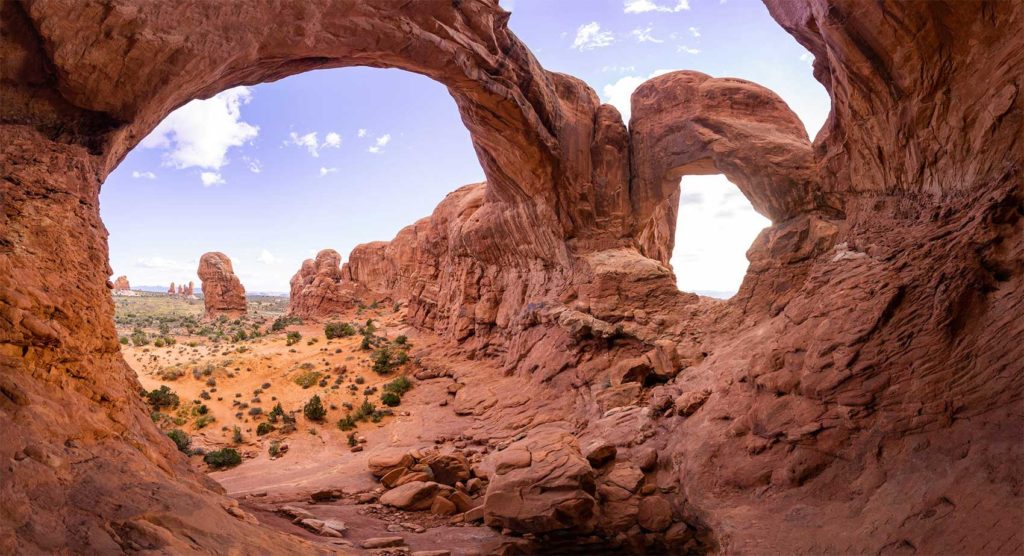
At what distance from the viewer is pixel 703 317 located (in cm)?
1599

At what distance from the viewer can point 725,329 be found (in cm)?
1498

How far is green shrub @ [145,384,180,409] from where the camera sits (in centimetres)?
2012

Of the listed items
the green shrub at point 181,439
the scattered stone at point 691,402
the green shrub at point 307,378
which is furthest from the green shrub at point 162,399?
the scattered stone at point 691,402

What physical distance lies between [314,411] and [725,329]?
52.9ft

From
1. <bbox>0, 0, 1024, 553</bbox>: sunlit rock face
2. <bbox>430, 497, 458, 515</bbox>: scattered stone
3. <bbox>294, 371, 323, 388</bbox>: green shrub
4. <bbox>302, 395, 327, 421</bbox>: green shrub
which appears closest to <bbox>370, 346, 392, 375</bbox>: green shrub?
<bbox>294, 371, 323, 388</bbox>: green shrub

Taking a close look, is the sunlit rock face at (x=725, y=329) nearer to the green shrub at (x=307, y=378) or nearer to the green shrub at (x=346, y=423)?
the green shrub at (x=346, y=423)

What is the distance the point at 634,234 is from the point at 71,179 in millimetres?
18095

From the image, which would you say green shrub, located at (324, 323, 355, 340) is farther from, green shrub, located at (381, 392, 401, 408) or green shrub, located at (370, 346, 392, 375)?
green shrub, located at (381, 392, 401, 408)

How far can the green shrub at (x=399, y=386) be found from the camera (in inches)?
846

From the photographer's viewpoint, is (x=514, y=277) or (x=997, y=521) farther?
(x=514, y=277)

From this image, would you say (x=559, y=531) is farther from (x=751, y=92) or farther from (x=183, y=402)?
(x=183, y=402)

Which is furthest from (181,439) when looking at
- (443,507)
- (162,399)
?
(443,507)

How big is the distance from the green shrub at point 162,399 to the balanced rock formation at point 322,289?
26.2m

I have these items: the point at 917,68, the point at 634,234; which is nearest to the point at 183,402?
the point at 634,234
